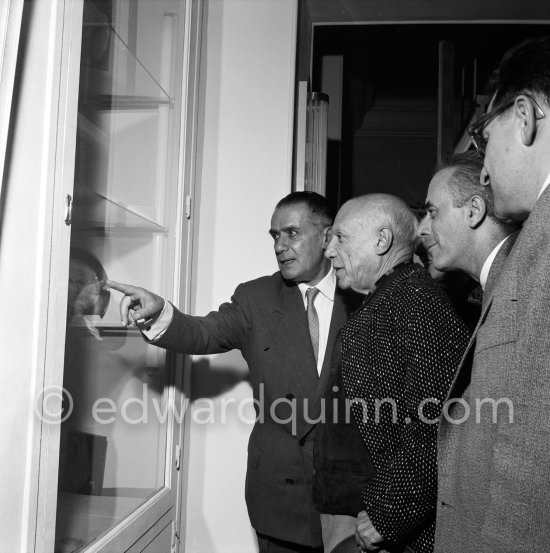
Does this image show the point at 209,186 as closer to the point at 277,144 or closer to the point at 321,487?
the point at 277,144

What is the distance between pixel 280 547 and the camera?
1.60 metres

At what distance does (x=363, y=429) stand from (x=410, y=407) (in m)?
0.13

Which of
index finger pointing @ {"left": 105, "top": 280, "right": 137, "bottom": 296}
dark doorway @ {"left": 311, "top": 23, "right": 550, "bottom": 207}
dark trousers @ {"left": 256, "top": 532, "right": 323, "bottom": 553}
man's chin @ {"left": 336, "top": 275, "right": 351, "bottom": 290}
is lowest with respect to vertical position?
dark trousers @ {"left": 256, "top": 532, "right": 323, "bottom": 553}

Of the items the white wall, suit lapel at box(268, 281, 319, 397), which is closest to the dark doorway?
the white wall

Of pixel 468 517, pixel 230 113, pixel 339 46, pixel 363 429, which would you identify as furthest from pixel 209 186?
pixel 339 46

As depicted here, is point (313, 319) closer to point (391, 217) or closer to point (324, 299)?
point (324, 299)

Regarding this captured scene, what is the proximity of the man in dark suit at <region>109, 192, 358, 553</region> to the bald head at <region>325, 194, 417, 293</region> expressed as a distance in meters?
0.30

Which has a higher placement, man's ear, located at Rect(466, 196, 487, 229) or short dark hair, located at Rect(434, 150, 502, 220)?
short dark hair, located at Rect(434, 150, 502, 220)

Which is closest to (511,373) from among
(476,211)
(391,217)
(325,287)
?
(476,211)

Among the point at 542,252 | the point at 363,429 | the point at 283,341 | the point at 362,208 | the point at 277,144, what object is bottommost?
the point at 363,429

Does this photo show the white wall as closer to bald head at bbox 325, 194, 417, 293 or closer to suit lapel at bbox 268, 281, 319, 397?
suit lapel at bbox 268, 281, 319, 397

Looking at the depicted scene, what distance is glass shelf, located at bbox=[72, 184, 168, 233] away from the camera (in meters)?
1.10

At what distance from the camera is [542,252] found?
2.40 ft

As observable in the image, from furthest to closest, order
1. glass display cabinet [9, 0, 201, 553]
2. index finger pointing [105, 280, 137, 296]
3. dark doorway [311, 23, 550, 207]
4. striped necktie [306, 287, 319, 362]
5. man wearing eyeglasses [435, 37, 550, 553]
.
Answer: dark doorway [311, 23, 550, 207], striped necktie [306, 287, 319, 362], index finger pointing [105, 280, 137, 296], glass display cabinet [9, 0, 201, 553], man wearing eyeglasses [435, 37, 550, 553]
